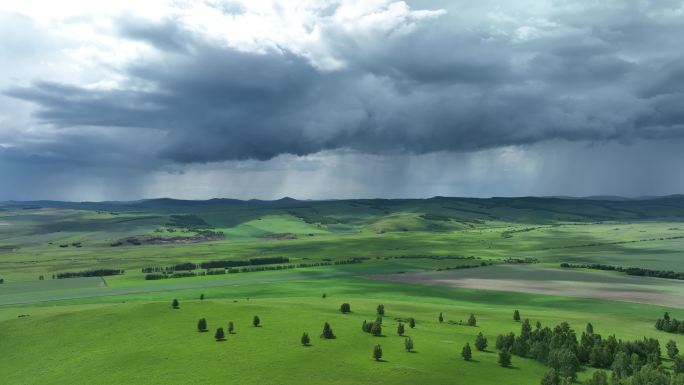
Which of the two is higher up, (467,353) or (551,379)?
(551,379)

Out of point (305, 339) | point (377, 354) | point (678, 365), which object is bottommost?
point (377, 354)

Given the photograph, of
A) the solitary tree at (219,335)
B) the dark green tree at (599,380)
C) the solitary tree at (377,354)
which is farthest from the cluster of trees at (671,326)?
the solitary tree at (219,335)

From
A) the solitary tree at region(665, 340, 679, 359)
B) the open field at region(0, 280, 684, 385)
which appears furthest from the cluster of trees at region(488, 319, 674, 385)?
the open field at region(0, 280, 684, 385)

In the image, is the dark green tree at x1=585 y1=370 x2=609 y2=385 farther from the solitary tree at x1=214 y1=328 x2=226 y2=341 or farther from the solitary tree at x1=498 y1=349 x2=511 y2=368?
the solitary tree at x1=214 y1=328 x2=226 y2=341

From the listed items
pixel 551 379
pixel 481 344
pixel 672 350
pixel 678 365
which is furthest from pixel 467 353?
pixel 672 350

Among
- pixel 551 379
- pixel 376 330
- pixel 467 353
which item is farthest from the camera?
pixel 376 330

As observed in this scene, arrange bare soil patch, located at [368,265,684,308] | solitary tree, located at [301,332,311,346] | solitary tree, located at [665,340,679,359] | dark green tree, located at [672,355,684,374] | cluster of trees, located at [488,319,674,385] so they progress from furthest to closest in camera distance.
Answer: bare soil patch, located at [368,265,684,308], solitary tree, located at [301,332,311,346], solitary tree, located at [665,340,679,359], cluster of trees, located at [488,319,674,385], dark green tree, located at [672,355,684,374]

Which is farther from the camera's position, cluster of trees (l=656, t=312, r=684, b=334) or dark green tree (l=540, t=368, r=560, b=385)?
cluster of trees (l=656, t=312, r=684, b=334)

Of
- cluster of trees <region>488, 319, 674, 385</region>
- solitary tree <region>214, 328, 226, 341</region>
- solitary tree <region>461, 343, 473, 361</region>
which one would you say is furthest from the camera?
solitary tree <region>214, 328, 226, 341</region>

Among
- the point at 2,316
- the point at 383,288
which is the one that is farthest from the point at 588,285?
the point at 2,316

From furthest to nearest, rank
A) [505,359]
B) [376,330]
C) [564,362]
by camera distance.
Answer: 1. [376,330]
2. [505,359]
3. [564,362]

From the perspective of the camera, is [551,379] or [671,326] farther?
[671,326]

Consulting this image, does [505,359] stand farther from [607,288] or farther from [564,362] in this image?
[607,288]
